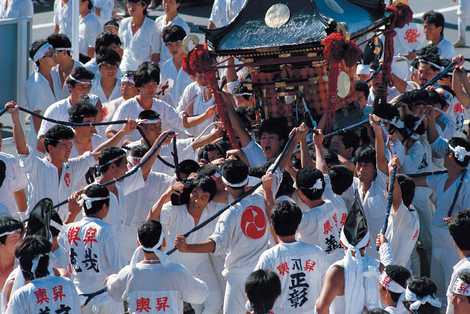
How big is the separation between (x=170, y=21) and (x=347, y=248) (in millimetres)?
6780

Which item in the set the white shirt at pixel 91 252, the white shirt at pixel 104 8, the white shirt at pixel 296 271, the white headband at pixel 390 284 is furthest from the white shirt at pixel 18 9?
the white headband at pixel 390 284

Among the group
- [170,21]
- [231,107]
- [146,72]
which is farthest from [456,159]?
[170,21]

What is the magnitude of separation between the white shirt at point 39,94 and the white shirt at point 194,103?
1307 mm

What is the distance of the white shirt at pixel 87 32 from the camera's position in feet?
54.4

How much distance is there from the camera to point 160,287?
9.38m

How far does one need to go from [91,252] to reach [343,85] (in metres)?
3.17

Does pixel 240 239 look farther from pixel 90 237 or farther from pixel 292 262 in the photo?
pixel 90 237

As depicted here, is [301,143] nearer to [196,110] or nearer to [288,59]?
[288,59]

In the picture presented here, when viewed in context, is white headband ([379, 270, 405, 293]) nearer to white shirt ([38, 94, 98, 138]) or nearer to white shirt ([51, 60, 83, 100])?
white shirt ([38, 94, 98, 138])

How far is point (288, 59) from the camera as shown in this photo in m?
12.0

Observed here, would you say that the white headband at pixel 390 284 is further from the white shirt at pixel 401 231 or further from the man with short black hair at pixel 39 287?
the man with short black hair at pixel 39 287

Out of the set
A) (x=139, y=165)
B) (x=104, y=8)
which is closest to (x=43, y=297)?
(x=139, y=165)

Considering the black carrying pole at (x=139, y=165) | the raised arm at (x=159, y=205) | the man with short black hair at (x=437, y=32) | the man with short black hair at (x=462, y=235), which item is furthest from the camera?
the man with short black hair at (x=437, y=32)

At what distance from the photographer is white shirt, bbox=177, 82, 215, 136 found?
13680 millimetres
